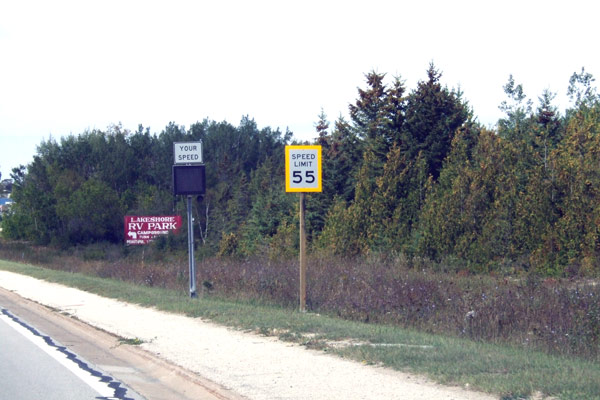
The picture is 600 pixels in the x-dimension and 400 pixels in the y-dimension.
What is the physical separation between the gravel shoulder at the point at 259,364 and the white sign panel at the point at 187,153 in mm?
4237

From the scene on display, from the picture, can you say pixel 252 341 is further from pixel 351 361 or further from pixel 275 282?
pixel 275 282

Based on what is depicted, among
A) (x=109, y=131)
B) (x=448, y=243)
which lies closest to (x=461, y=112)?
(x=448, y=243)

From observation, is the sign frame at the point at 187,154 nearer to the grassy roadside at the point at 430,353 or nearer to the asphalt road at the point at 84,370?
the grassy roadside at the point at 430,353

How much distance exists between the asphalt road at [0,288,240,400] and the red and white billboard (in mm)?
30486

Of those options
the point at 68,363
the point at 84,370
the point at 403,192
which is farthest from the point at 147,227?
the point at 84,370

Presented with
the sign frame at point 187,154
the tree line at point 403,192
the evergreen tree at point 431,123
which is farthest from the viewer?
the evergreen tree at point 431,123

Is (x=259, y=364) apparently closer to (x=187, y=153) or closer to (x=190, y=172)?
(x=190, y=172)

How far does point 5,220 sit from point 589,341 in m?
70.7

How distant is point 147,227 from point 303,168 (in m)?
32.5

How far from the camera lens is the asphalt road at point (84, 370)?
9047mm

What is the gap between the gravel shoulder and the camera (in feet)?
26.4

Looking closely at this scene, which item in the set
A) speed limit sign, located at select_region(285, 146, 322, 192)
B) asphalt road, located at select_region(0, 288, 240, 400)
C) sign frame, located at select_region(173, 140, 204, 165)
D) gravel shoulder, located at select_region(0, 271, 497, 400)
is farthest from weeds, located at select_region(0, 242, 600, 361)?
asphalt road, located at select_region(0, 288, 240, 400)

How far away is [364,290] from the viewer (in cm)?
1644

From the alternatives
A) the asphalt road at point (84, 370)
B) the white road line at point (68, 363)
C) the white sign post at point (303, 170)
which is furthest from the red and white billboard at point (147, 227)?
the white sign post at point (303, 170)
